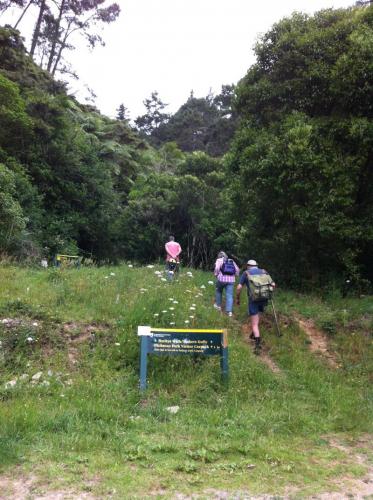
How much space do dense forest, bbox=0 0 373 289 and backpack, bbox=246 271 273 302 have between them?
9.45 ft

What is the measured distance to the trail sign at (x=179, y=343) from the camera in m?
7.08

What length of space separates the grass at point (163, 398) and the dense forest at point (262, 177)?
1.99 metres

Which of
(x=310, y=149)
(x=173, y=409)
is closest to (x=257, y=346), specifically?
(x=173, y=409)

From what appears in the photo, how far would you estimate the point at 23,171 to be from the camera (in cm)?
2031

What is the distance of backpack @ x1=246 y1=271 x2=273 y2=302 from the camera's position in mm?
9312

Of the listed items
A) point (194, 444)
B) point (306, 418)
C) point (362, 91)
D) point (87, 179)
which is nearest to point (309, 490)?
point (194, 444)

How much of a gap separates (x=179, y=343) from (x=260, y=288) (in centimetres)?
264

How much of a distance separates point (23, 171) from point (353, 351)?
15.7 metres

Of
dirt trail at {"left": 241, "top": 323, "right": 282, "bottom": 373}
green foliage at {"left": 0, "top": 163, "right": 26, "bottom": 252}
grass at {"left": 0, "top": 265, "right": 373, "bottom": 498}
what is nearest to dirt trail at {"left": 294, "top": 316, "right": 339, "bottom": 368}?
grass at {"left": 0, "top": 265, "right": 373, "bottom": 498}

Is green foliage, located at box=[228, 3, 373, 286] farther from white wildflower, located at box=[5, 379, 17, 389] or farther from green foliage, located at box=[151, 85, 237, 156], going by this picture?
green foliage, located at box=[151, 85, 237, 156]

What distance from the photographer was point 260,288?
9.32 meters

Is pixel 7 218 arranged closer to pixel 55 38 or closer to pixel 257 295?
pixel 257 295

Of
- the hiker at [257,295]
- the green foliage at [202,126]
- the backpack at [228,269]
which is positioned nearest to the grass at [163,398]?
the hiker at [257,295]

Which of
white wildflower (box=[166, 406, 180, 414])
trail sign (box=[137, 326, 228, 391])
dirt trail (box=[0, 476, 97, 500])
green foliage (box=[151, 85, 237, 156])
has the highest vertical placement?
green foliage (box=[151, 85, 237, 156])
